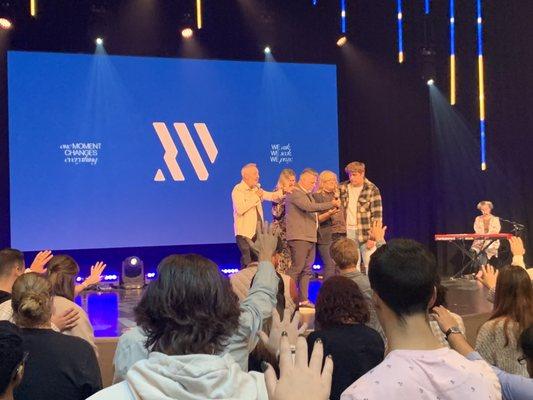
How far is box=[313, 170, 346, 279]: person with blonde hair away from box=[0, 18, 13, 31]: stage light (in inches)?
175

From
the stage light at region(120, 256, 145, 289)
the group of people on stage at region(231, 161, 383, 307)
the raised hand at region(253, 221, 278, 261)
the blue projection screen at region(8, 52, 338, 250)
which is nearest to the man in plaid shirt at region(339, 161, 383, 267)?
the group of people on stage at region(231, 161, 383, 307)

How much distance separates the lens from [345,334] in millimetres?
2545

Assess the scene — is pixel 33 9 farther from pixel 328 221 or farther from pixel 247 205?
pixel 328 221

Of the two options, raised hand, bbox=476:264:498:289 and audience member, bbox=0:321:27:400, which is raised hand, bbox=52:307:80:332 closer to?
audience member, bbox=0:321:27:400

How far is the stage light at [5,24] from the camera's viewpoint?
830cm

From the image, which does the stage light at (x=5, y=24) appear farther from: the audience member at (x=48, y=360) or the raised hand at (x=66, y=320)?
the audience member at (x=48, y=360)

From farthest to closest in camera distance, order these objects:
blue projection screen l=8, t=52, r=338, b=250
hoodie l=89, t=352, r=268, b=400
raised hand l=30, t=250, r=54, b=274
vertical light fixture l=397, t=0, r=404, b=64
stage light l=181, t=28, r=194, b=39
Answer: vertical light fixture l=397, t=0, r=404, b=64 → stage light l=181, t=28, r=194, b=39 → blue projection screen l=8, t=52, r=338, b=250 → raised hand l=30, t=250, r=54, b=274 → hoodie l=89, t=352, r=268, b=400

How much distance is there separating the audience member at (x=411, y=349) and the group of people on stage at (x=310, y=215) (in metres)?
4.97

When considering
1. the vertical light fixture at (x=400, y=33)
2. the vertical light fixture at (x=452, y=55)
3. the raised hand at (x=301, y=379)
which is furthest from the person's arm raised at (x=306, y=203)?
the raised hand at (x=301, y=379)

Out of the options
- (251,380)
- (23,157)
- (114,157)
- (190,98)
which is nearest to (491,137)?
(190,98)

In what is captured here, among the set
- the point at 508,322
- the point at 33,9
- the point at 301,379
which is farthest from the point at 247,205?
the point at 301,379

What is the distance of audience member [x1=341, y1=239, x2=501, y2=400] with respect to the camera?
128cm

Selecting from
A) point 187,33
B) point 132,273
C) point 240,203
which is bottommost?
point 132,273

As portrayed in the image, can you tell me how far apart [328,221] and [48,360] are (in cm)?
493
